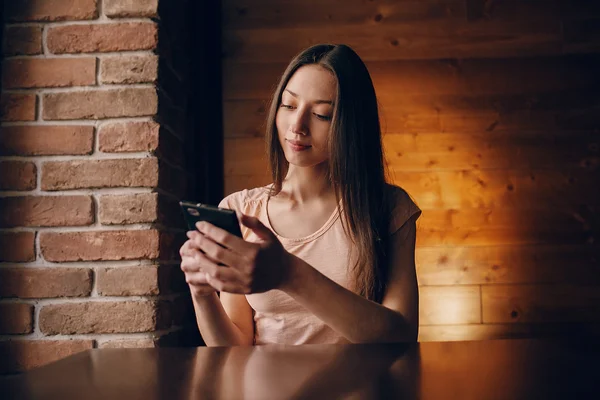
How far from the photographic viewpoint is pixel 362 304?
0.98m

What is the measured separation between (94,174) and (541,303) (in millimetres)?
1718

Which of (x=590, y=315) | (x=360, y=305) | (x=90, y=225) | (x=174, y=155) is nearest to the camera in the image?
(x=360, y=305)

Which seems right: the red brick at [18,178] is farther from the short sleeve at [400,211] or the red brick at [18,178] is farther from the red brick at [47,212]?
the short sleeve at [400,211]

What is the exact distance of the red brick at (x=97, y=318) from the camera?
128 cm

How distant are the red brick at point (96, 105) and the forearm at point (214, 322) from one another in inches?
21.9

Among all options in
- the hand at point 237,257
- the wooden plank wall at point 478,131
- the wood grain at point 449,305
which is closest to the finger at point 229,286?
the hand at point 237,257

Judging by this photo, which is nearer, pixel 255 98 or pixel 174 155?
pixel 174 155

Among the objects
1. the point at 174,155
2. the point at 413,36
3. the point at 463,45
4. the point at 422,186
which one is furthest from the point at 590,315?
the point at 174,155

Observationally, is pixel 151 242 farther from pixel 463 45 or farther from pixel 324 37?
pixel 463 45

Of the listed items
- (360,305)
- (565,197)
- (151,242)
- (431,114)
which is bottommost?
(360,305)

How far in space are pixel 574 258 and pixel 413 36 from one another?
1117 millimetres

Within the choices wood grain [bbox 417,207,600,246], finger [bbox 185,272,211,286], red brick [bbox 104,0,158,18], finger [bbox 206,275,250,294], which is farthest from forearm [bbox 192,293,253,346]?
wood grain [bbox 417,207,600,246]

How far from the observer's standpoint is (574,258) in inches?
77.5

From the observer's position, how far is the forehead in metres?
1.24
